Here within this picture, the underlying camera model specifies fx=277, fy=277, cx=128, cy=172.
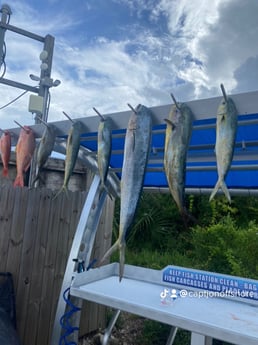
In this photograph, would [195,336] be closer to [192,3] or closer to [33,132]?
[33,132]

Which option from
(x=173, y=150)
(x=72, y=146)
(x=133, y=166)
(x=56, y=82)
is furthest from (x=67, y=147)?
(x=56, y=82)

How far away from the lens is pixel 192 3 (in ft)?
11.8

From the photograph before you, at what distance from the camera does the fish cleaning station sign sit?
6.42 feet

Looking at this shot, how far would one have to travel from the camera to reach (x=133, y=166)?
1.37 m

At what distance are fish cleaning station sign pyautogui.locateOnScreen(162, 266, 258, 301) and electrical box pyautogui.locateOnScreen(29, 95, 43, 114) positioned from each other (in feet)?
7.34

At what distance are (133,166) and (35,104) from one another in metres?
2.25

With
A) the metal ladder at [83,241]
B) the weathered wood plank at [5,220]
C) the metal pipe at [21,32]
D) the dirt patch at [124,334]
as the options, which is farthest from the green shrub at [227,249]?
the metal pipe at [21,32]

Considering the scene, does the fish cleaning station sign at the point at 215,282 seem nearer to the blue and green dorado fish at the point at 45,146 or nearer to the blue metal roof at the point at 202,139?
the blue metal roof at the point at 202,139

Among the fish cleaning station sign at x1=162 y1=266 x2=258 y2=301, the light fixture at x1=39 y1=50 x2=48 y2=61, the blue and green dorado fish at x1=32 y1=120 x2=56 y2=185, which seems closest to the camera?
the blue and green dorado fish at x1=32 y1=120 x2=56 y2=185

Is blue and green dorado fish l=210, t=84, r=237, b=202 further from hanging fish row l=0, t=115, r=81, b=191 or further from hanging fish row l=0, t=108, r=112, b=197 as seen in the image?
hanging fish row l=0, t=115, r=81, b=191

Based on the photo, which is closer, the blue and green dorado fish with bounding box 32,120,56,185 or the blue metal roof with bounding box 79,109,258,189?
the blue metal roof with bounding box 79,109,258,189

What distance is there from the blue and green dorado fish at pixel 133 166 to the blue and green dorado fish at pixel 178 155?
0.44 ft

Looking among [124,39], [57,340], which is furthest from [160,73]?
[57,340]

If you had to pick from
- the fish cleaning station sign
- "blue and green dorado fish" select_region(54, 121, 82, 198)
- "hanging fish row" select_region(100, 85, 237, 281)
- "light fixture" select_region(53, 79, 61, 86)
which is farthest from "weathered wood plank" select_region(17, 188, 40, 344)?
"light fixture" select_region(53, 79, 61, 86)
